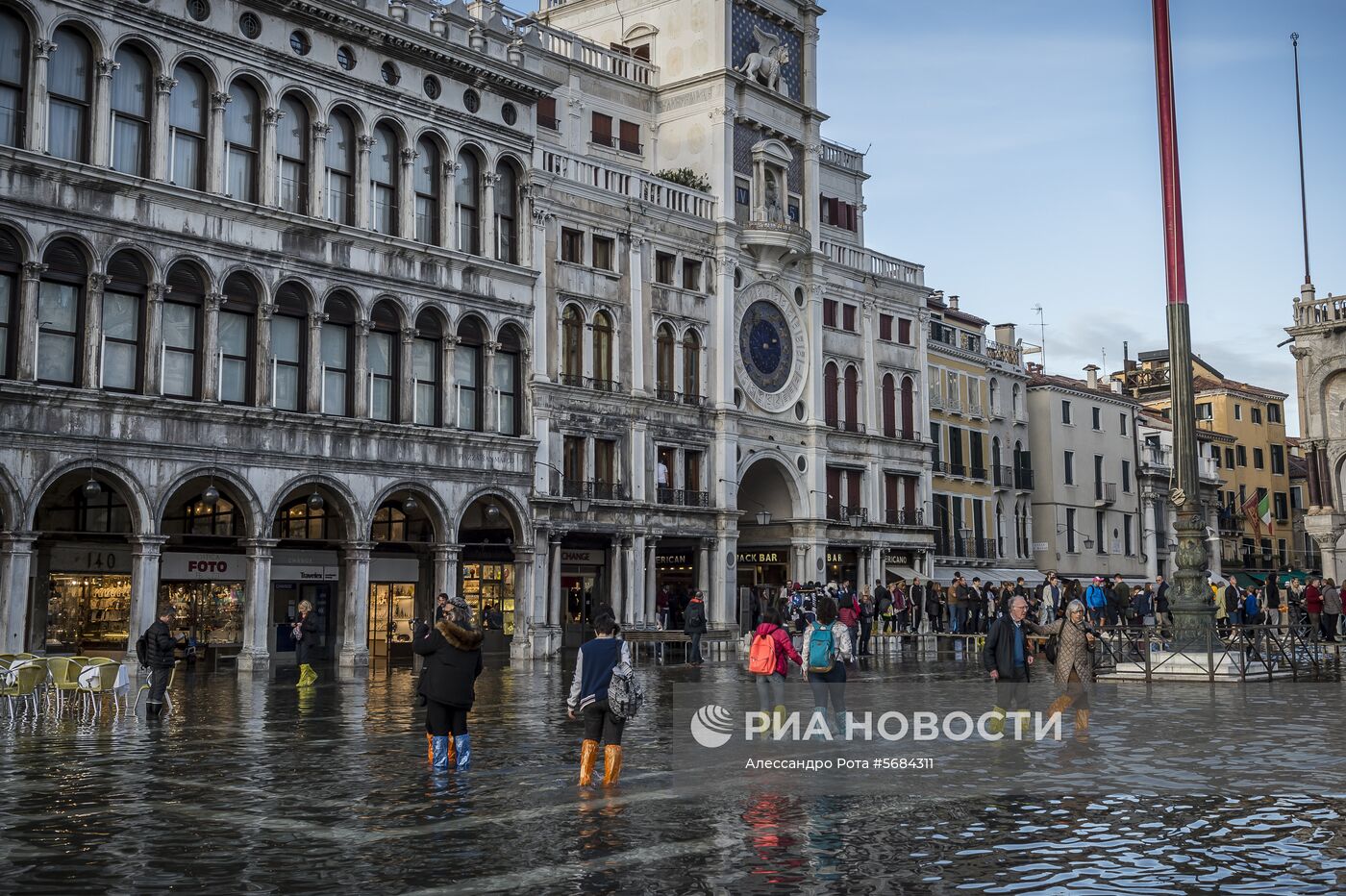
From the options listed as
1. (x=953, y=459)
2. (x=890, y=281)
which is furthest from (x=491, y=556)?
(x=953, y=459)

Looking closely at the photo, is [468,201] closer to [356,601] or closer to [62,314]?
[356,601]

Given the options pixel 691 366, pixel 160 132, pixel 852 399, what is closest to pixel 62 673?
pixel 160 132

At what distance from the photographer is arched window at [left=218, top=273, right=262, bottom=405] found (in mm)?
31844

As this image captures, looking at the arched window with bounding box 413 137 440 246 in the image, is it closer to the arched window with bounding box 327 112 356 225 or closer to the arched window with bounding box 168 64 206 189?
the arched window with bounding box 327 112 356 225

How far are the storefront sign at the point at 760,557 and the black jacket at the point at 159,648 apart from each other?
3131 centimetres

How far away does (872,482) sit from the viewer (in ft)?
171

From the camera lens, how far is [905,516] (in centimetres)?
5428

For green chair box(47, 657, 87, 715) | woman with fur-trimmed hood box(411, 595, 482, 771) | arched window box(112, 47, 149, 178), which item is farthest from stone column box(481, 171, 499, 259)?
woman with fur-trimmed hood box(411, 595, 482, 771)

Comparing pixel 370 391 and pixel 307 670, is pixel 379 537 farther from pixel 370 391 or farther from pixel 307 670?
pixel 307 670

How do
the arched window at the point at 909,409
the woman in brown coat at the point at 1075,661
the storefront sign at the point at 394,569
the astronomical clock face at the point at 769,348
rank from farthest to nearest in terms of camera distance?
the arched window at the point at 909,409 → the astronomical clock face at the point at 769,348 → the storefront sign at the point at 394,569 → the woman in brown coat at the point at 1075,661

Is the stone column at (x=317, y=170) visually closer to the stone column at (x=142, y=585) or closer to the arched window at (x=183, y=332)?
the arched window at (x=183, y=332)

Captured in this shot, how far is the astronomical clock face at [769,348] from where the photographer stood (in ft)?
154

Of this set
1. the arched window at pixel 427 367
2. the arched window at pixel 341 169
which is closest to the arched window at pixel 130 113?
the arched window at pixel 341 169

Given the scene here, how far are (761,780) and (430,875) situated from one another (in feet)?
15.6
